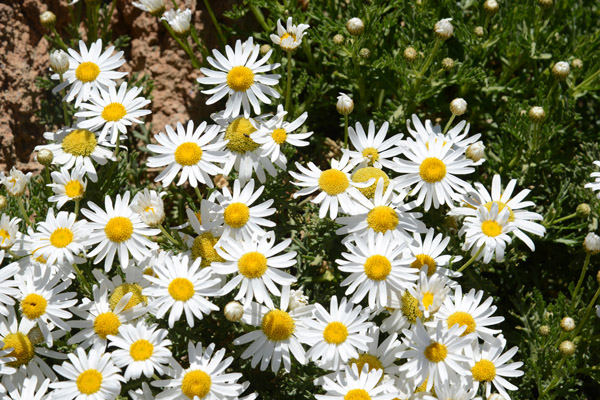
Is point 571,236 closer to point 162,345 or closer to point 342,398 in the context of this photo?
point 342,398

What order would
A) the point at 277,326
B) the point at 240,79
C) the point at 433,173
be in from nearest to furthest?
the point at 277,326, the point at 433,173, the point at 240,79

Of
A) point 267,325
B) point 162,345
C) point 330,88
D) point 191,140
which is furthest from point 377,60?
point 162,345

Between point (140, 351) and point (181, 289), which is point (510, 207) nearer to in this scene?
point (181, 289)

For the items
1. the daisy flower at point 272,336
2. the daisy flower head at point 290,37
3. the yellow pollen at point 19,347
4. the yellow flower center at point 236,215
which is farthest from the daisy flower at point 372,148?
the yellow pollen at point 19,347

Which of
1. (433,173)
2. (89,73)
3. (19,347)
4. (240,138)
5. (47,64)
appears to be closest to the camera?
(19,347)

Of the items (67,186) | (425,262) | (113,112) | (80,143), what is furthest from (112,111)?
(425,262)

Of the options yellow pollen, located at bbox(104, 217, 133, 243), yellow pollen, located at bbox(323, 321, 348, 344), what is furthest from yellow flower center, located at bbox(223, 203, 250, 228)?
yellow pollen, located at bbox(323, 321, 348, 344)
